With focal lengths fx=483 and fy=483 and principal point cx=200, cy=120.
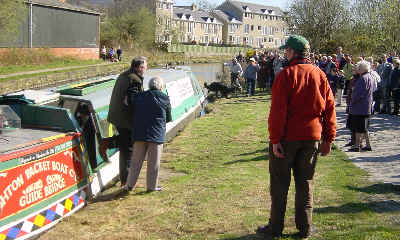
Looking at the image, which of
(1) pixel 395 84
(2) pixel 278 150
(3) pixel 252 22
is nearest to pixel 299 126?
(2) pixel 278 150

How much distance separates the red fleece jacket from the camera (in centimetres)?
463

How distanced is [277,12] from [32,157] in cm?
12742

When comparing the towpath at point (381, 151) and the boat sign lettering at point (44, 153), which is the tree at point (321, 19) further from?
the boat sign lettering at point (44, 153)

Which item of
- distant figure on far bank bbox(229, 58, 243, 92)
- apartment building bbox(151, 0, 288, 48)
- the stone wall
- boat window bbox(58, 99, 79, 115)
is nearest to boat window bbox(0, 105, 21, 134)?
boat window bbox(58, 99, 79, 115)

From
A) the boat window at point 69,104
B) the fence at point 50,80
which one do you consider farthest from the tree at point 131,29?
the boat window at point 69,104

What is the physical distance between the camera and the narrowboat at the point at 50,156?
5.45 metres

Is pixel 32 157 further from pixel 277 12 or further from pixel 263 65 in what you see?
pixel 277 12

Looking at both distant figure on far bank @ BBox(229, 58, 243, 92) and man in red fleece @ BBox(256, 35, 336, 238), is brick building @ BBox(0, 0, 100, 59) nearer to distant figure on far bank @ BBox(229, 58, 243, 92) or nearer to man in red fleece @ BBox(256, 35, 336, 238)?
distant figure on far bank @ BBox(229, 58, 243, 92)

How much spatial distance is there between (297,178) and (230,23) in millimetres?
111480

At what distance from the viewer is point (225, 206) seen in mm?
6453

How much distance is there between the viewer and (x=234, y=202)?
6.61 m

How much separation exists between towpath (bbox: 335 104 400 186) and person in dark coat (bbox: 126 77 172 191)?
337 centimetres

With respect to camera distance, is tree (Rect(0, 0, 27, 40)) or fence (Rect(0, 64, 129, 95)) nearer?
fence (Rect(0, 64, 129, 95))

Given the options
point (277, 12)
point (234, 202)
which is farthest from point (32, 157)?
point (277, 12)
